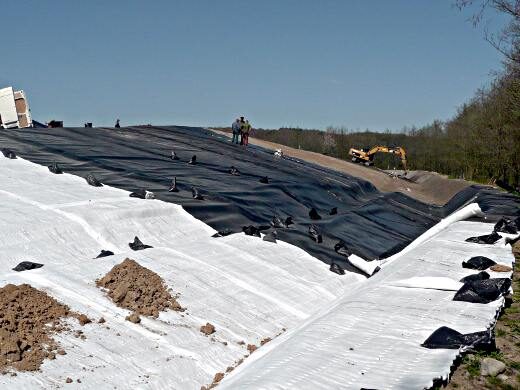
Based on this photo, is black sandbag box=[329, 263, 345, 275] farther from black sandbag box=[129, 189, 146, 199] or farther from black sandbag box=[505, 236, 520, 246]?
black sandbag box=[129, 189, 146, 199]

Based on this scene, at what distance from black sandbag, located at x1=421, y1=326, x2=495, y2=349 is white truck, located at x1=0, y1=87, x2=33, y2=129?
1479 centimetres

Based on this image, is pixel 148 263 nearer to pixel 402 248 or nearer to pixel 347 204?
pixel 402 248

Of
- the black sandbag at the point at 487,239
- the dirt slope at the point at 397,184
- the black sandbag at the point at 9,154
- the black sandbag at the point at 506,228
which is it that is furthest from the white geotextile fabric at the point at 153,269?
the dirt slope at the point at 397,184

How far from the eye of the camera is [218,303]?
502 cm

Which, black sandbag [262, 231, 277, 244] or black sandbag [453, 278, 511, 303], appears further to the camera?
black sandbag [262, 231, 277, 244]

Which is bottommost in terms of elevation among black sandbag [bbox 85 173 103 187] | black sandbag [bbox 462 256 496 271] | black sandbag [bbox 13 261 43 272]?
black sandbag [bbox 13 261 43 272]

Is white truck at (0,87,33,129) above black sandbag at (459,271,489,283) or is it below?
above

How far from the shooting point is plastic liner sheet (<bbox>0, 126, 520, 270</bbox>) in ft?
27.0

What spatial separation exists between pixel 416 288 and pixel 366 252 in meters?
2.91

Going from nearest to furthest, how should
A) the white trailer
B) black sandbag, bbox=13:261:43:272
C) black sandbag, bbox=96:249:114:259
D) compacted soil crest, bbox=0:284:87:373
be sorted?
compacted soil crest, bbox=0:284:87:373 → black sandbag, bbox=13:261:43:272 → black sandbag, bbox=96:249:114:259 → the white trailer

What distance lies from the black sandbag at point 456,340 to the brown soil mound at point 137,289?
→ 6.56ft

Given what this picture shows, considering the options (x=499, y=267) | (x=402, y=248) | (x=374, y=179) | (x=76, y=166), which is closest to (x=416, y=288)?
(x=499, y=267)

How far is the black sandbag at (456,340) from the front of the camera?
376 cm

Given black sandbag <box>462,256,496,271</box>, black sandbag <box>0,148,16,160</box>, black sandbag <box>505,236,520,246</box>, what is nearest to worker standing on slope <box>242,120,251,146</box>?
black sandbag <box>0,148,16,160</box>
